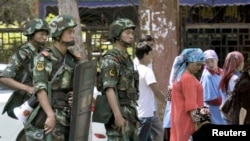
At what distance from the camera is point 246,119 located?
736cm

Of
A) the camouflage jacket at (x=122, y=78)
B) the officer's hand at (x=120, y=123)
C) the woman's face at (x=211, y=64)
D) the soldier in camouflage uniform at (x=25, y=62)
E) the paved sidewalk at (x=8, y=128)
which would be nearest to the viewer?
the officer's hand at (x=120, y=123)

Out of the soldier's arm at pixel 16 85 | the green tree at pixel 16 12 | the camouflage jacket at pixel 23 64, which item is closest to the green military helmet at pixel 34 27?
the camouflage jacket at pixel 23 64

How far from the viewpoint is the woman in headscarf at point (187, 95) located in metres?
7.46

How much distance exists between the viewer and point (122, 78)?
695 cm

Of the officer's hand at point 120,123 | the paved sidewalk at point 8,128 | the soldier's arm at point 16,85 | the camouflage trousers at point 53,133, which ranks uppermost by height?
the soldier's arm at point 16,85

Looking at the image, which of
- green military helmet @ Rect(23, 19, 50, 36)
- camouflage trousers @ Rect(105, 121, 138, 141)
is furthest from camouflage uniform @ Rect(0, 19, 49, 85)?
camouflage trousers @ Rect(105, 121, 138, 141)

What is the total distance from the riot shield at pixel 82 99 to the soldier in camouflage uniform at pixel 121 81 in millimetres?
165

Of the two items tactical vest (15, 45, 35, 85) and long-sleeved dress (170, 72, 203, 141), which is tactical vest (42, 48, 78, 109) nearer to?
tactical vest (15, 45, 35, 85)

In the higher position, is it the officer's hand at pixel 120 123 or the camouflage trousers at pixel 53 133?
the officer's hand at pixel 120 123

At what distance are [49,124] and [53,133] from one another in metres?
0.18

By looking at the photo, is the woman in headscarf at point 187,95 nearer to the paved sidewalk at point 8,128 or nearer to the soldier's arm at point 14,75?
the soldier's arm at point 14,75

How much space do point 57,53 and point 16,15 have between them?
17201mm

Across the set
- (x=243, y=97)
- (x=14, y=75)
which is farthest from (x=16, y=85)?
(x=243, y=97)

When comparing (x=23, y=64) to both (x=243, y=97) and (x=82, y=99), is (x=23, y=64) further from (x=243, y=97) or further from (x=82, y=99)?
(x=243, y=97)
